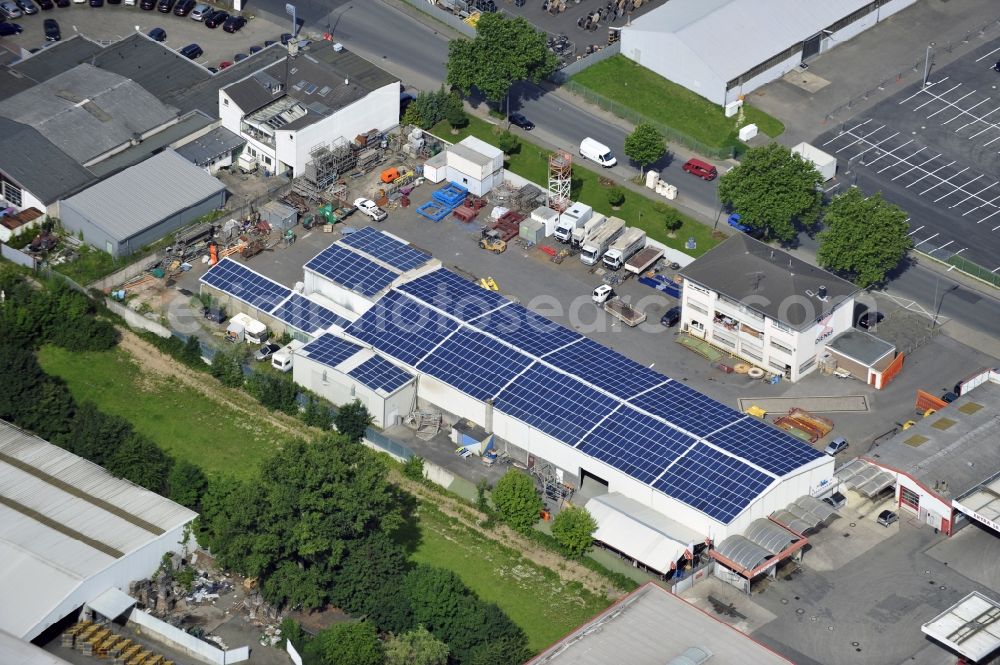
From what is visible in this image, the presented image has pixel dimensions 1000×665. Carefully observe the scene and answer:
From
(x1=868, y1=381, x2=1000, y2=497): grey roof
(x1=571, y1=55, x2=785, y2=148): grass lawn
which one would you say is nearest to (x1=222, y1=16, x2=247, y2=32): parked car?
(x1=571, y1=55, x2=785, y2=148): grass lawn

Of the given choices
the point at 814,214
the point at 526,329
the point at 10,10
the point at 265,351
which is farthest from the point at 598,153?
the point at 10,10

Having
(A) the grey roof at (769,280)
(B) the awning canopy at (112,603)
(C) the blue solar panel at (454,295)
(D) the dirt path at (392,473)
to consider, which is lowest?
(D) the dirt path at (392,473)

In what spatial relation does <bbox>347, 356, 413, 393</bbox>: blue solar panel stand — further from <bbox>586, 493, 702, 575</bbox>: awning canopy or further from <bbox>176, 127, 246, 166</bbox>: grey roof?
<bbox>176, 127, 246, 166</bbox>: grey roof

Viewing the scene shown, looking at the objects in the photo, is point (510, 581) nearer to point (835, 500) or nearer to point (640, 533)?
point (640, 533)

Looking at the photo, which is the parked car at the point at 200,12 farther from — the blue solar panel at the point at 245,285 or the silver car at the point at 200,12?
the blue solar panel at the point at 245,285

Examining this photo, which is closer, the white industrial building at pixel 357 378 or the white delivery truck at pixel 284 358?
the white industrial building at pixel 357 378

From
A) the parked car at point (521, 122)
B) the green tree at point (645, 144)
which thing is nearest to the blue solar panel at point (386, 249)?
the green tree at point (645, 144)
